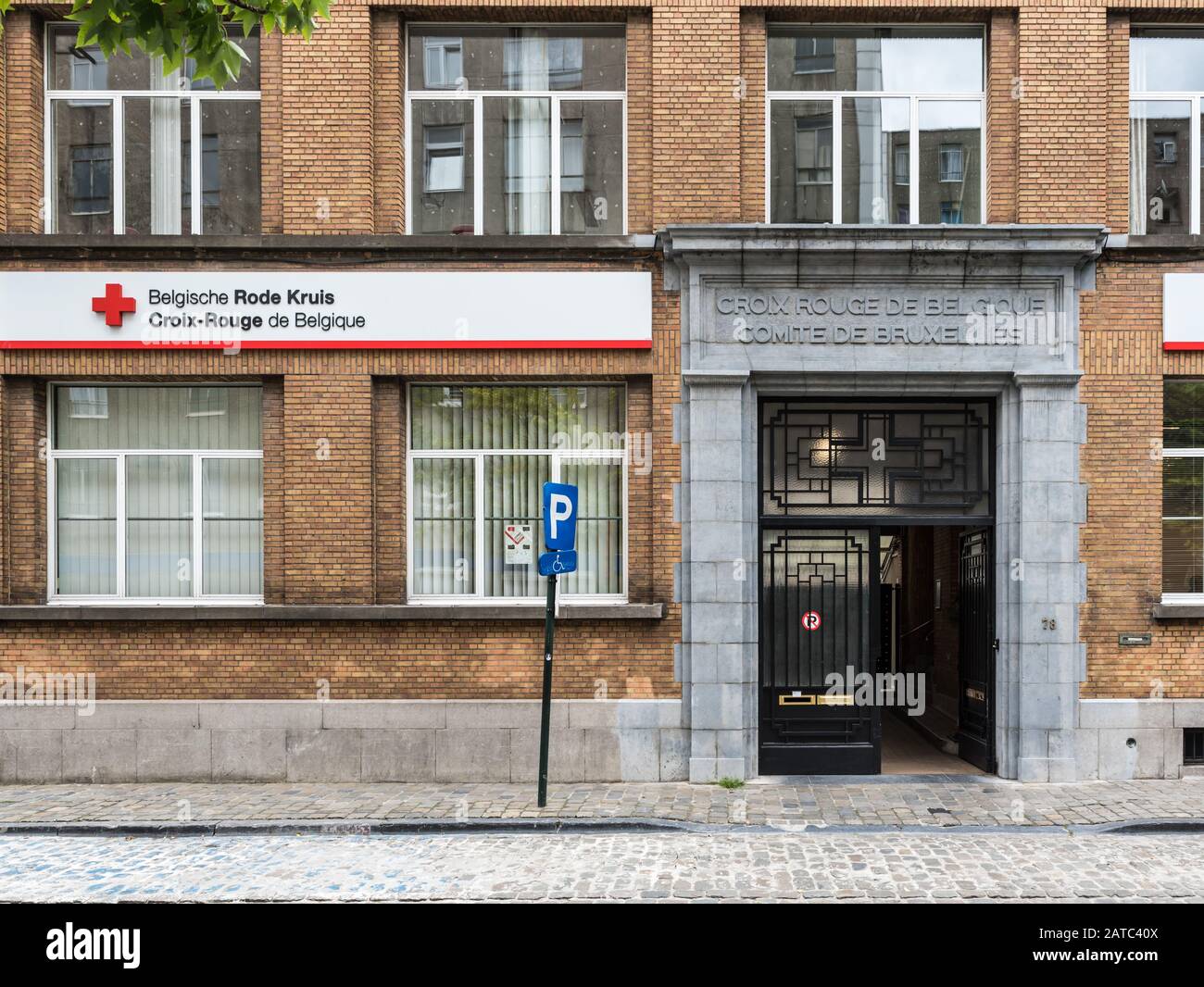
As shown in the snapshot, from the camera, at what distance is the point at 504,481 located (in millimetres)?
10719

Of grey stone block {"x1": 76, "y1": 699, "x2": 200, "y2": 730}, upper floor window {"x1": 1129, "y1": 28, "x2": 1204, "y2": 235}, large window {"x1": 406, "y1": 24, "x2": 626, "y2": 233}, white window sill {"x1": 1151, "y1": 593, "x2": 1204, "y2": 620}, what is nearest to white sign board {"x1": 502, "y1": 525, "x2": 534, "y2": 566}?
large window {"x1": 406, "y1": 24, "x2": 626, "y2": 233}

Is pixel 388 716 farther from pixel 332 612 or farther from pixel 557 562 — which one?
pixel 557 562

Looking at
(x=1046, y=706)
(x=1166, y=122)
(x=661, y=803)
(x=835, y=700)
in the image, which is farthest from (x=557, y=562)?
(x=1166, y=122)

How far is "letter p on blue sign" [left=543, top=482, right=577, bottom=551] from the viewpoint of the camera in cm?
897

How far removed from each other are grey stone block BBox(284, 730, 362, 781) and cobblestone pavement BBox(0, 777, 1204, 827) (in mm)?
178

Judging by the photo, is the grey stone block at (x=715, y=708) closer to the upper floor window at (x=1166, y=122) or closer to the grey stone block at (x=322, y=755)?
the grey stone block at (x=322, y=755)

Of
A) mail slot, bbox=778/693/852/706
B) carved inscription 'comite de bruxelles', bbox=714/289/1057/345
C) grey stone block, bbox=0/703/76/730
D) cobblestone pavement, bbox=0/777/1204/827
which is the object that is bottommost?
cobblestone pavement, bbox=0/777/1204/827

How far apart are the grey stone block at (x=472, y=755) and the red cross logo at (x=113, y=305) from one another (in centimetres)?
583

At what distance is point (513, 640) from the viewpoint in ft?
33.6

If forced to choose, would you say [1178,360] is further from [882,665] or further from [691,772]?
[691,772]

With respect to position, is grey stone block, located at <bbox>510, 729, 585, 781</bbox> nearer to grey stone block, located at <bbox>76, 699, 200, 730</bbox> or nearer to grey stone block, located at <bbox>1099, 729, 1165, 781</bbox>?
grey stone block, located at <bbox>76, 699, 200, 730</bbox>

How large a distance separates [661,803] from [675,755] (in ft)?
3.44

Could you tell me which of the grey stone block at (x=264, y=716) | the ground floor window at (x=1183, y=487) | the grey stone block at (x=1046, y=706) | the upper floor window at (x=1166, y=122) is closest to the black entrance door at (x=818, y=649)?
the grey stone block at (x=1046, y=706)

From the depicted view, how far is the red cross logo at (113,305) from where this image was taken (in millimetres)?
10211
